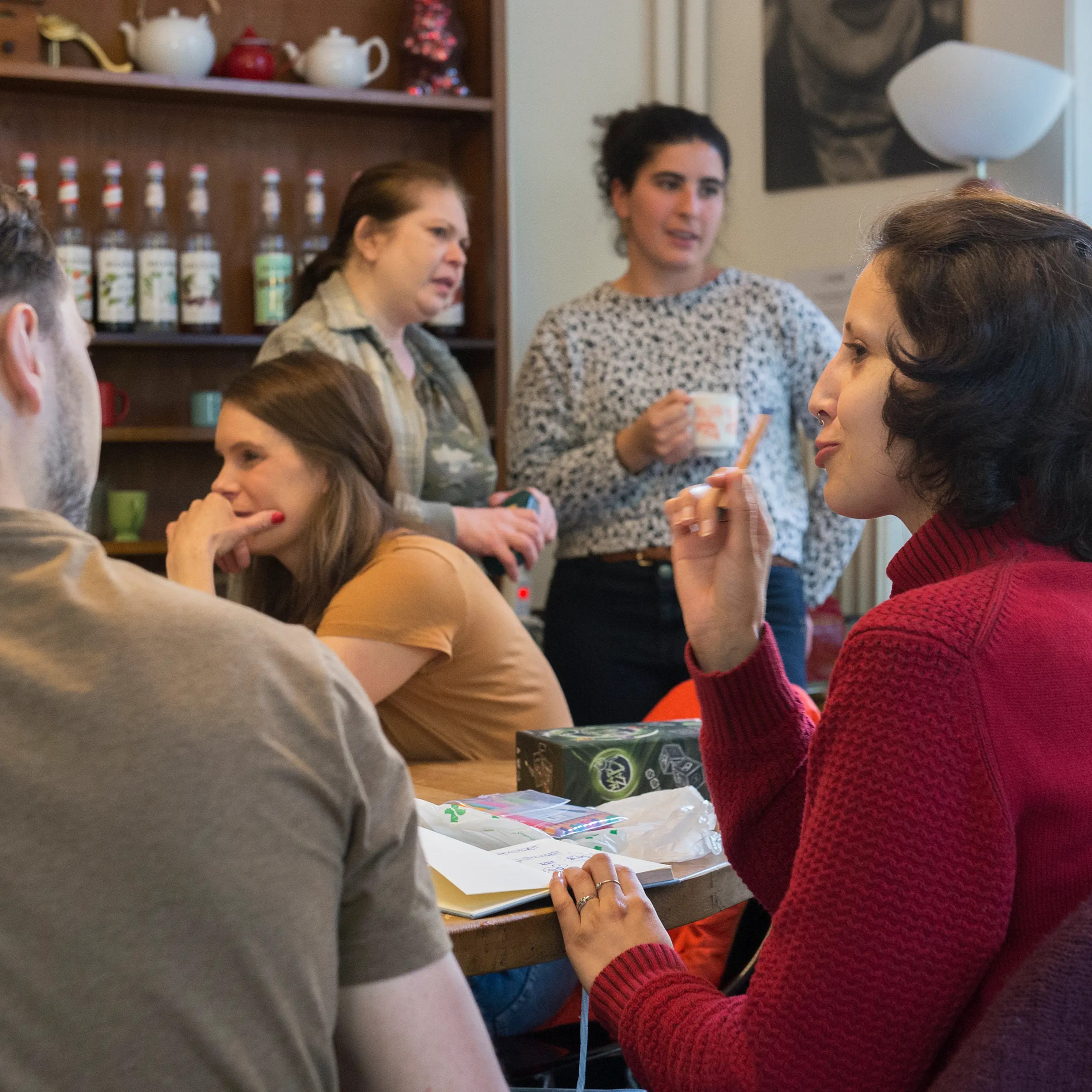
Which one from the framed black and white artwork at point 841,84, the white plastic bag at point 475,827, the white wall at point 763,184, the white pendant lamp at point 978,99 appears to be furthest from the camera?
the framed black and white artwork at point 841,84

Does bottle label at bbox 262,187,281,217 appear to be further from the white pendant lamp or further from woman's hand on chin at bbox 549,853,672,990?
woman's hand on chin at bbox 549,853,672,990

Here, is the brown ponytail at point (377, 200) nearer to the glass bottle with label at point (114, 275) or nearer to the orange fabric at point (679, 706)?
the glass bottle with label at point (114, 275)

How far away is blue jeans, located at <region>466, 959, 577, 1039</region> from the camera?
152 centimetres

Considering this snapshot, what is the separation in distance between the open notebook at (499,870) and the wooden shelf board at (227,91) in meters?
2.45

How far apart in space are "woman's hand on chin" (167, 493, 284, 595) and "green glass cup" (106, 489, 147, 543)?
4.18 feet

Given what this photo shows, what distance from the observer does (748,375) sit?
2564 millimetres

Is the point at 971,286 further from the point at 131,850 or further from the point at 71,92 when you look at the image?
the point at 71,92

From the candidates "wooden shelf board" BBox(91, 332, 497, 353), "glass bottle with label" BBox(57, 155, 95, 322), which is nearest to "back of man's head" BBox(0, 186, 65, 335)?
"wooden shelf board" BBox(91, 332, 497, 353)

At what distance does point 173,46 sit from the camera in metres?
3.16

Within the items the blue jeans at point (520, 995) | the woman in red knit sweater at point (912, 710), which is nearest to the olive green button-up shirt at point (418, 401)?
the blue jeans at point (520, 995)

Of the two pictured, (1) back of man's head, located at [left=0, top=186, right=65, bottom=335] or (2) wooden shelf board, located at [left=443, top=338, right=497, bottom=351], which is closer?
(1) back of man's head, located at [left=0, top=186, right=65, bottom=335]

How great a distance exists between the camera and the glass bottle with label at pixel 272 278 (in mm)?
3330

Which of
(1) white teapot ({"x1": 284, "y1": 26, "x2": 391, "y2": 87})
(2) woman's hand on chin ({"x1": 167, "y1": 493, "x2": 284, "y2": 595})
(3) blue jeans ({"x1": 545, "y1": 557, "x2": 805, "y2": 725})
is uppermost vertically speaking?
(1) white teapot ({"x1": 284, "y1": 26, "x2": 391, "y2": 87})

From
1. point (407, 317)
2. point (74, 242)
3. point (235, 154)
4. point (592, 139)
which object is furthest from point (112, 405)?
point (592, 139)
